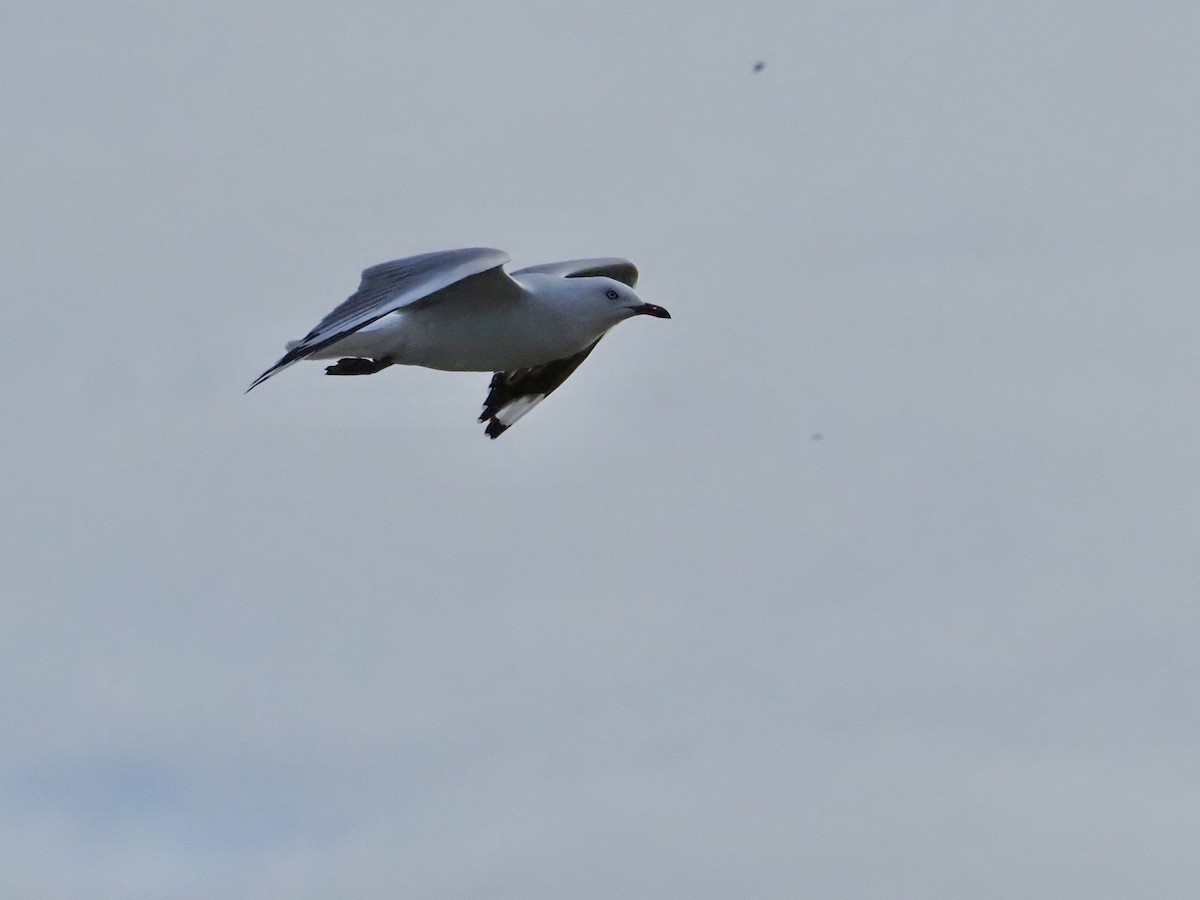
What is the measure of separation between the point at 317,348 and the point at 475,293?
144 cm

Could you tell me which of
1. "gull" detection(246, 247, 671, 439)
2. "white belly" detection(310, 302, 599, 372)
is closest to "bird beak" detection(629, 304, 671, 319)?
"gull" detection(246, 247, 671, 439)

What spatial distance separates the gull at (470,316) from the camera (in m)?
14.7

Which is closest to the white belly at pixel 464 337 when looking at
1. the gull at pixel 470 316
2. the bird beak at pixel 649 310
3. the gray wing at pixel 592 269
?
the gull at pixel 470 316

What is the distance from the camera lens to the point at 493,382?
17.9 meters

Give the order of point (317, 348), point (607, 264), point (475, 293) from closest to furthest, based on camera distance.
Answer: point (317, 348)
point (475, 293)
point (607, 264)

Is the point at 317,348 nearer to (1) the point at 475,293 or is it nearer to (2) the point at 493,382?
(1) the point at 475,293

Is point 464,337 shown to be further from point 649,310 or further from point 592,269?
point 592,269

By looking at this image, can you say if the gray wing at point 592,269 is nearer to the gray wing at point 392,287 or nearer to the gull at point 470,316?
the gull at point 470,316

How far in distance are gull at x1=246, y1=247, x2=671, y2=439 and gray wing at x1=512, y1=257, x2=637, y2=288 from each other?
1.26 m

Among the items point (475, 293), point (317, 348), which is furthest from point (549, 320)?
point (317, 348)

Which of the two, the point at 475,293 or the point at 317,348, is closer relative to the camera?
the point at 317,348

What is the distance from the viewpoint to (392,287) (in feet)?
48.4

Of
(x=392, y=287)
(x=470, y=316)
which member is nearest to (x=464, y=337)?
(x=470, y=316)

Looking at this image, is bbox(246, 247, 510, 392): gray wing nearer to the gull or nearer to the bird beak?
the gull
